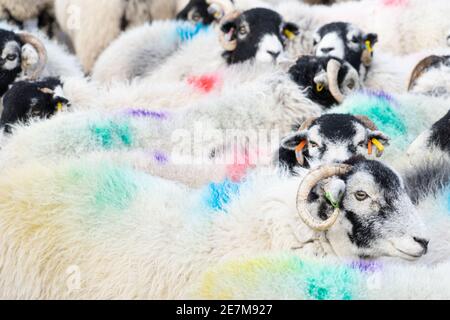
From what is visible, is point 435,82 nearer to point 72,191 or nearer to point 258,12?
point 258,12

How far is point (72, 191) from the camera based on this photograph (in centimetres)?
447

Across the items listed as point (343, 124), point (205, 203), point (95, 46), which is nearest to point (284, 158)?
point (343, 124)

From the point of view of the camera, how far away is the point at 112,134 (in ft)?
17.9

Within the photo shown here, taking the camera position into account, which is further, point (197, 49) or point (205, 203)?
point (197, 49)

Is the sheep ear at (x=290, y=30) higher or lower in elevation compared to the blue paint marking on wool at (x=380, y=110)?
higher

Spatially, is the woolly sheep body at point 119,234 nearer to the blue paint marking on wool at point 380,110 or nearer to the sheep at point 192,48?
the blue paint marking on wool at point 380,110

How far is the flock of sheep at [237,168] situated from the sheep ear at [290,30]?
0.04 ft

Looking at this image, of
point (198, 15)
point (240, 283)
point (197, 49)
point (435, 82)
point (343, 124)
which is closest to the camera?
point (240, 283)

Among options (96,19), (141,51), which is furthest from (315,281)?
(96,19)

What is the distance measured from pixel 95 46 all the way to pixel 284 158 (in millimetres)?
3959

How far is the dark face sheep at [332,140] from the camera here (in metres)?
4.92

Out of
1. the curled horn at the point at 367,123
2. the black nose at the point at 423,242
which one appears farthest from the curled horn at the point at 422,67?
the black nose at the point at 423,242

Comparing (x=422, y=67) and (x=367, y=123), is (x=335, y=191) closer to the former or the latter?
(x=367, y=123)

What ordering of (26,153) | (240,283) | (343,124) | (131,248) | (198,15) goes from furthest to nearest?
1. (198,15)
2. (26,153)
3. (343,124)
4. (131,248)
5. (240,283)
